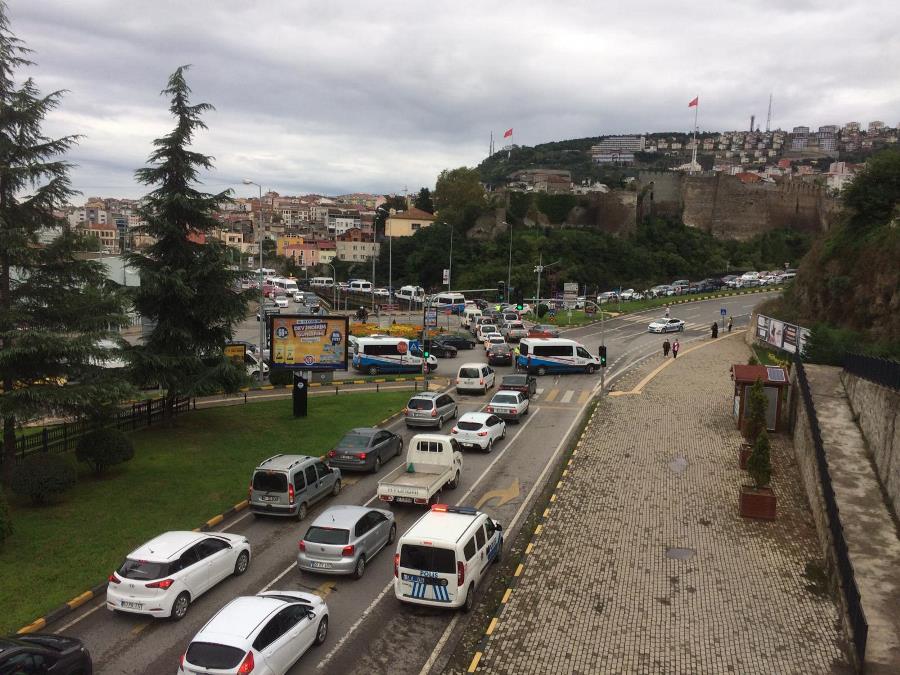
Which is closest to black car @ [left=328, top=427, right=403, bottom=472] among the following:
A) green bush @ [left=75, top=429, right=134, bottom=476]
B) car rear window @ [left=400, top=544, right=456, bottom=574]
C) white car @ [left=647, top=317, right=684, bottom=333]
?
green bush @ [left=75, top=429, right=134, bottom=476]

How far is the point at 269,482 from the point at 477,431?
870 centimetres

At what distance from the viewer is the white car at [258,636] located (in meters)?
9.61

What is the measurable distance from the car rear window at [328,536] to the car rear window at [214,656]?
13.9 feet

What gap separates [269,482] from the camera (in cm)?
1708

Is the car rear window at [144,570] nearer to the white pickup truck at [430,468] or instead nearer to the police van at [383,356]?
the white pickup truck at [430,468]

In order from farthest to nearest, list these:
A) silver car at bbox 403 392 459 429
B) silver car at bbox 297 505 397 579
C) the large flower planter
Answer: silver car at bbox 403 392 459 429 < the large flower planter < silver car at bbox 297 505 397 579

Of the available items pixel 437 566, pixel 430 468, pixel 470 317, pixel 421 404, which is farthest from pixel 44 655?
pixel 470 317

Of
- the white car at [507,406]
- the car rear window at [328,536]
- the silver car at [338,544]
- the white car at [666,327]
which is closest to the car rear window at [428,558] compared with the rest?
the silver car at [338,544]

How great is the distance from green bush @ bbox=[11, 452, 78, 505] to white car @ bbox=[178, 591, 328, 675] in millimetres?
8787

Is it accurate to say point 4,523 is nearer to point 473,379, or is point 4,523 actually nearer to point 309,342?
point 309,342

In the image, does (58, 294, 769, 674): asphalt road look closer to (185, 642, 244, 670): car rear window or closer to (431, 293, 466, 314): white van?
(185, 642, 244, 670): car rear window

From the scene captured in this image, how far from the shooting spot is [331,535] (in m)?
14.0

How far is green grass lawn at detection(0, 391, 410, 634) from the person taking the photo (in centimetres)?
1359

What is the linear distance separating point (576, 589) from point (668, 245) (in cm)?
8872
